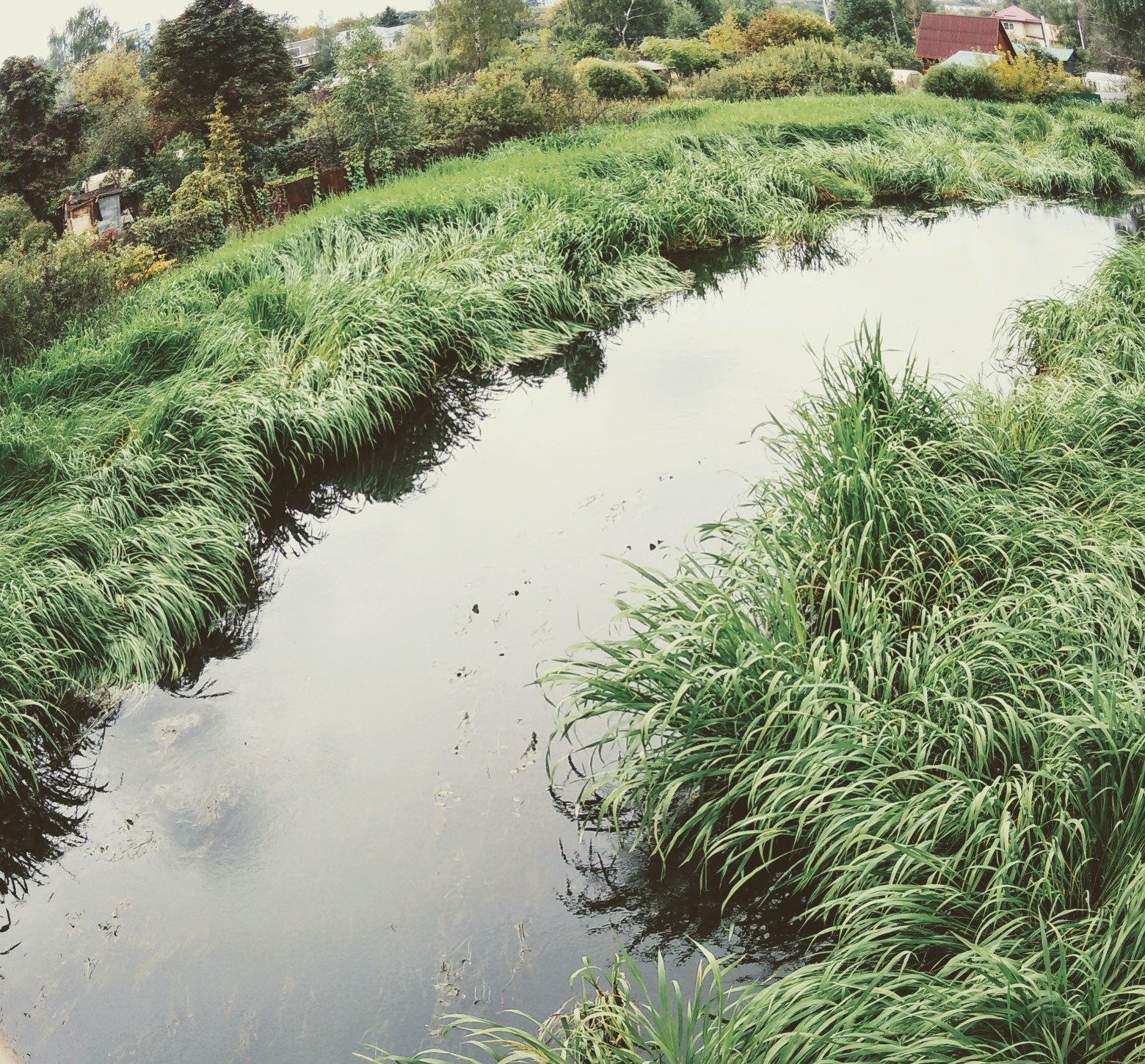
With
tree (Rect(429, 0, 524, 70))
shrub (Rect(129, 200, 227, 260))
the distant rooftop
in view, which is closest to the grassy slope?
shrub (Rect(129, 200, 227, 260))

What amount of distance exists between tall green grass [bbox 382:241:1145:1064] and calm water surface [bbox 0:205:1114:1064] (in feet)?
0.75

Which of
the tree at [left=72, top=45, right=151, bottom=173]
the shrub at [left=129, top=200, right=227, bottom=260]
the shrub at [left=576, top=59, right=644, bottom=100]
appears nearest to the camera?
the shrub at [left=129, top=200, right=227, bottom=260]

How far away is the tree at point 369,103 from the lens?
12.2 meters

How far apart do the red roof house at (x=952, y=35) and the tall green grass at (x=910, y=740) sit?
3233 cm

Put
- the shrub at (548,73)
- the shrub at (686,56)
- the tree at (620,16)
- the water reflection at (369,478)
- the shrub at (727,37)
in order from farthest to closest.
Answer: the tree at (620,16) → the shrub at (727,37) → the shrub at (686,56) → the shrub at (548,73) → the water reflection at (369,478)

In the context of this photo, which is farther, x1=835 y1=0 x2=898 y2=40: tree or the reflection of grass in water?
x1=835 y1=0 x2=898 y2=40: tree

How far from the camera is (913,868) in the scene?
92.7 inches

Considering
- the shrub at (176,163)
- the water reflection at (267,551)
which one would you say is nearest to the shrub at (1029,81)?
the shrub at (176,163)

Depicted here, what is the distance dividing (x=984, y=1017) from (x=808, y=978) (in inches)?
15.1

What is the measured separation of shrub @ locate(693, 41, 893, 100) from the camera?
1995 centimetres

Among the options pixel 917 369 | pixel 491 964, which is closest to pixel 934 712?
pixel 491 964

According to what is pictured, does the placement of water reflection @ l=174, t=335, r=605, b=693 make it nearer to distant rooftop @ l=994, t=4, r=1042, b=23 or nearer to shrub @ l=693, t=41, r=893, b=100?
shrub @ l=693, t=41, r=893, b=100

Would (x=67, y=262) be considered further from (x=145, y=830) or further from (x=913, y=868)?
(x=913, y=868)

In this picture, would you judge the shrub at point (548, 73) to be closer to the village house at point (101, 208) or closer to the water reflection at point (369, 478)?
the village house at point (101, 208)
